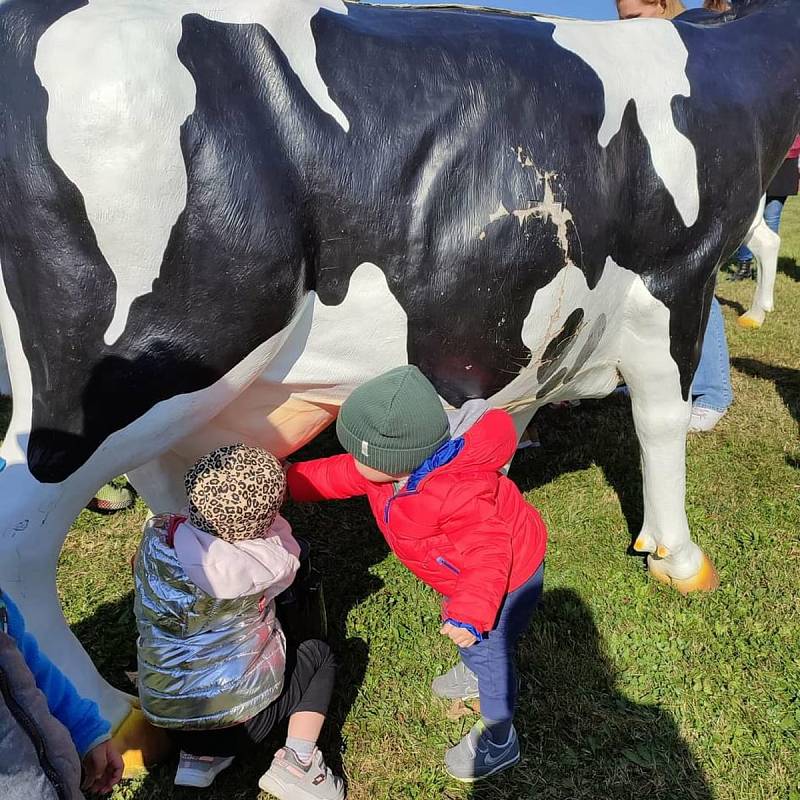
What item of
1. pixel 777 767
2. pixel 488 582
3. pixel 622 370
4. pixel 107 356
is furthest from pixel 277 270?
pixel 777 767

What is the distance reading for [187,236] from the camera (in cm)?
130

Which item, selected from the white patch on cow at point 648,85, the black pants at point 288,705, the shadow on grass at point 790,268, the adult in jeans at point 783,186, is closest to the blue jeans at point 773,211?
the adult in jeans at point 783,186

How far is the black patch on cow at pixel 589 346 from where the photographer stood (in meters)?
1.84

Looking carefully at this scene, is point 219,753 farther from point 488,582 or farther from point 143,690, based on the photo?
point 488,582

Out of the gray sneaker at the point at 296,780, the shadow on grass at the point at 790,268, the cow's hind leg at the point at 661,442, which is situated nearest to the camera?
the gray sneaker at the point at 296,780

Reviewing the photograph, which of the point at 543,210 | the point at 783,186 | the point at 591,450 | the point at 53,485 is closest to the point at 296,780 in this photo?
the point at 53,485

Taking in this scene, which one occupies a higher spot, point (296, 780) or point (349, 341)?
point (349, 341)

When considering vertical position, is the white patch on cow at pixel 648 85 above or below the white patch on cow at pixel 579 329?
above

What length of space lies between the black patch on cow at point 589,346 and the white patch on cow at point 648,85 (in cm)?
32

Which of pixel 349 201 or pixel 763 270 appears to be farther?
pixel 763 270

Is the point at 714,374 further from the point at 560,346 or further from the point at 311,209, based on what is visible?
the point at 311,209

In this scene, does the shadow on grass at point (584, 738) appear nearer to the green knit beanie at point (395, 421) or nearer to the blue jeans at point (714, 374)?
the green knit beanie at point (395, 421)

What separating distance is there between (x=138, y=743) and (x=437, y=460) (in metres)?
1.01

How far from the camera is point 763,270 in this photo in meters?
4.99
